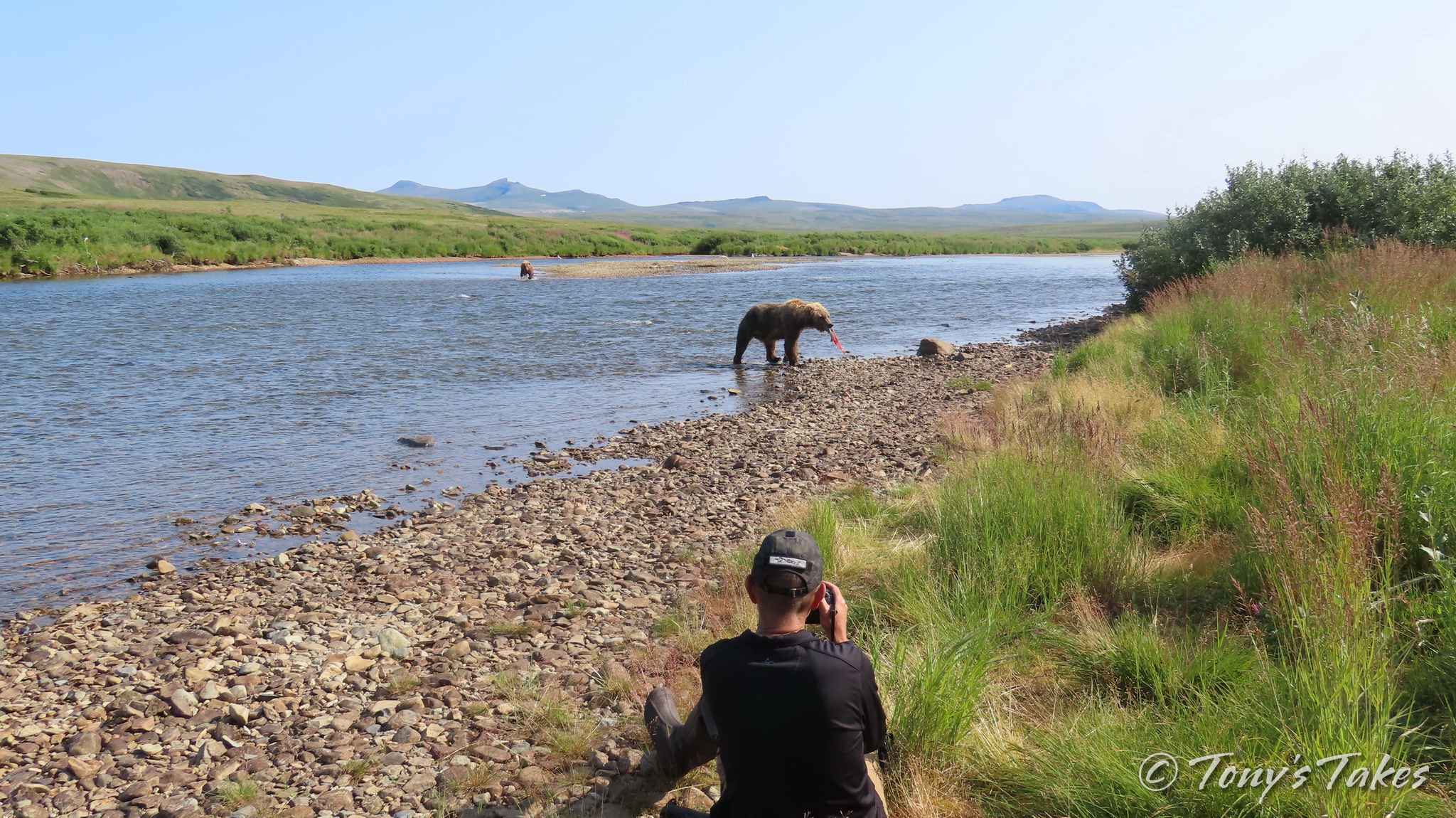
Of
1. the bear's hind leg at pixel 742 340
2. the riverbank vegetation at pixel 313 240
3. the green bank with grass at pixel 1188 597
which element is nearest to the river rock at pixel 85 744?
the green bank with grass at pixel 1188 597

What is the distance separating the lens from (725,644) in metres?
3.01

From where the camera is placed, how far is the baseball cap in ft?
9.41

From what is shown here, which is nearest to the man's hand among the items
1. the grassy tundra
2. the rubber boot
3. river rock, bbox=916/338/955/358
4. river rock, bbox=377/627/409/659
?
the rubber boot

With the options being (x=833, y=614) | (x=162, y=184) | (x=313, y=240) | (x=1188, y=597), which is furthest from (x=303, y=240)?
(x=162, y=184)

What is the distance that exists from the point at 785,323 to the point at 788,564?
16.0m

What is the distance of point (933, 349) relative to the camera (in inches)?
762

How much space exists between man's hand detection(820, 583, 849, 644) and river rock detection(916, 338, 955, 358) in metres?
16.6

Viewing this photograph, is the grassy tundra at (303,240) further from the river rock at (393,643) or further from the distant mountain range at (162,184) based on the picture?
the distant mountain range at (162,184)

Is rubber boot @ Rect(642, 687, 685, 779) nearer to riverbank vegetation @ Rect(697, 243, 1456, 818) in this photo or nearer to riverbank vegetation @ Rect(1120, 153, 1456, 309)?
riverbank vegetation @ Rect(697, 243, 1456, 818)

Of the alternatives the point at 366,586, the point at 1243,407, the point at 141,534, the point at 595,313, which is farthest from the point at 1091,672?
the point at 595,313

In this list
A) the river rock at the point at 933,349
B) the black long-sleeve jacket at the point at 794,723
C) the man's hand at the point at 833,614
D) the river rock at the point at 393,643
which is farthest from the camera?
the river rock at the point at 933,349

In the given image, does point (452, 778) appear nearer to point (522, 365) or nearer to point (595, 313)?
point (522, 365)

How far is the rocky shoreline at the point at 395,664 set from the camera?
4113mm

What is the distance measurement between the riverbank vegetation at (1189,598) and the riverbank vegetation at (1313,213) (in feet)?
29.1
